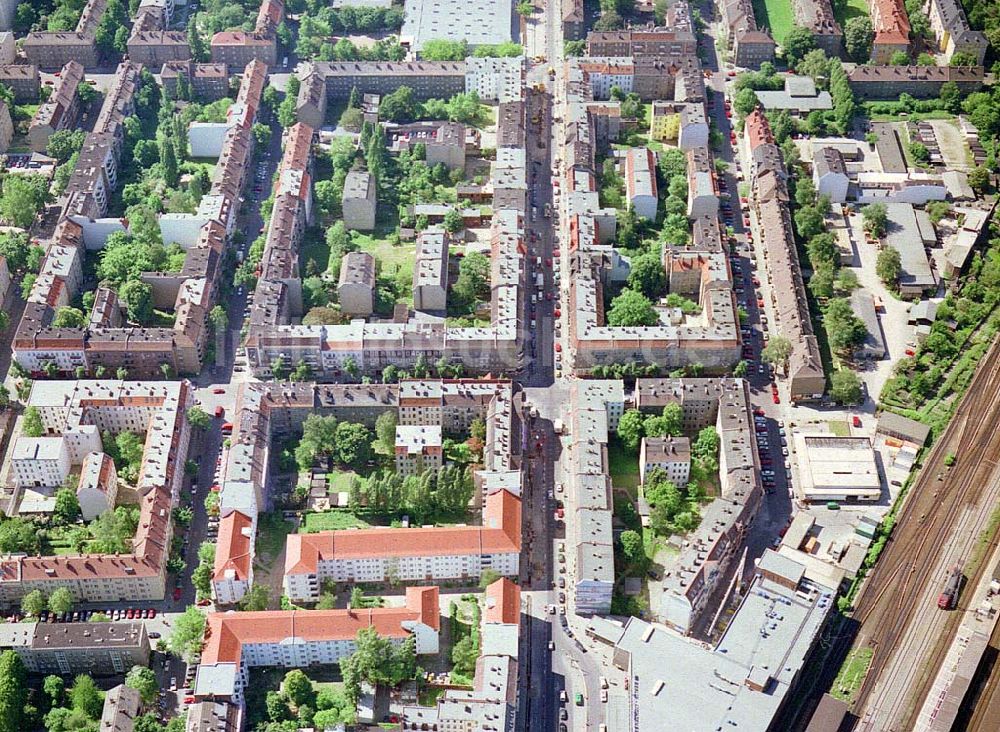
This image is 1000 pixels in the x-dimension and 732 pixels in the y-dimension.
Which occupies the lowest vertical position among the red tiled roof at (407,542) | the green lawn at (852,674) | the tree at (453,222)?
the green lawn at (852,674)

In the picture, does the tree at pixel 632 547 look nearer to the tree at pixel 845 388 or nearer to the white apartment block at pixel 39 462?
the tree at pixel 845 388

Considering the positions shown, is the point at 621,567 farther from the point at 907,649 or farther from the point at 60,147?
the point at 60,147

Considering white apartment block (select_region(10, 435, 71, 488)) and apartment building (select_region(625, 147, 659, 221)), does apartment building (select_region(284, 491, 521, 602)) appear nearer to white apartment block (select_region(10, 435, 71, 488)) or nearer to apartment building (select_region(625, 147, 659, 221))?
white apartment block (select_region(10, 435, 71, 488))

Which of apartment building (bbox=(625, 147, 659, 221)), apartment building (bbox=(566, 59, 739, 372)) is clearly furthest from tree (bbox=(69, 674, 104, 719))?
apartment building (bbox=(625, 147, 659, 221))

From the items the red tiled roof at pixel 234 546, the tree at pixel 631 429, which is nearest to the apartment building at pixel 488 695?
the red tiled roof at pixel 234 546

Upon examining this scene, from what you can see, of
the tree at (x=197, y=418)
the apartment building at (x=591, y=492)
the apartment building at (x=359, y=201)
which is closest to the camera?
the apartment building at (x=591, y=492)

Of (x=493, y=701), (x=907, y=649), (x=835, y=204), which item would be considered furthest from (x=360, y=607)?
(x=835, y=204)

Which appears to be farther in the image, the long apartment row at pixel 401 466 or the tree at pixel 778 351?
the tree at pixel 778 351
